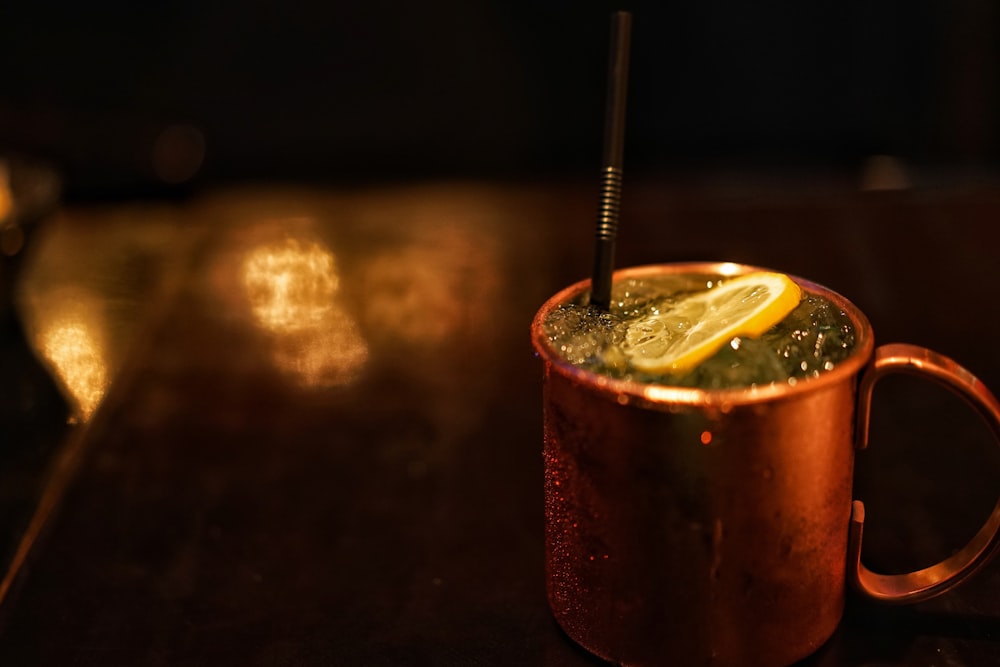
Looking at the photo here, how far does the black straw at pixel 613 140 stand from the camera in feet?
2.59

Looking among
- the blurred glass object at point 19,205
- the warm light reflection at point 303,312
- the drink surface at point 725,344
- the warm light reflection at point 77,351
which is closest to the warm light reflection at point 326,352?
the warm light reflection at point 303,312

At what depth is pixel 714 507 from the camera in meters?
0.69

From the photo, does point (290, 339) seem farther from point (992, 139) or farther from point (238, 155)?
point (992, 139)

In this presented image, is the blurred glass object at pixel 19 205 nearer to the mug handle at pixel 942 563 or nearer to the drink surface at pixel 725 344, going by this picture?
the drink surface at pixel 725 344

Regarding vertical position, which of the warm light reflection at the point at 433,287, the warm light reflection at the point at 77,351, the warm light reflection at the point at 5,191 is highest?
the warm light reflection at the point at 5,191

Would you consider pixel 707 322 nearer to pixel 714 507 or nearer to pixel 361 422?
pixel 714 507

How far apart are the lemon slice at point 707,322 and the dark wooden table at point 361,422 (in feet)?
0.87

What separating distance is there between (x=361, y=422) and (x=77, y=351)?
48 cm

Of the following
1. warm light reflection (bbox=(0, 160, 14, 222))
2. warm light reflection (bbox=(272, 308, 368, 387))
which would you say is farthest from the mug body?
warm light reflection (bbox=(0, 160, 14, 222))

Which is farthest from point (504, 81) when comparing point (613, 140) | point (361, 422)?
point (613, 140)

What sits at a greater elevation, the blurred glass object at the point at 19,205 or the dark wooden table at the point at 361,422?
the blurred glass object at the point at 19,205

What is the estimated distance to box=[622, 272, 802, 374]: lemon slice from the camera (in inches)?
28.6

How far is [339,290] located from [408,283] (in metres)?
0.11

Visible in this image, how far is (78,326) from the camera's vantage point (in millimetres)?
1482
